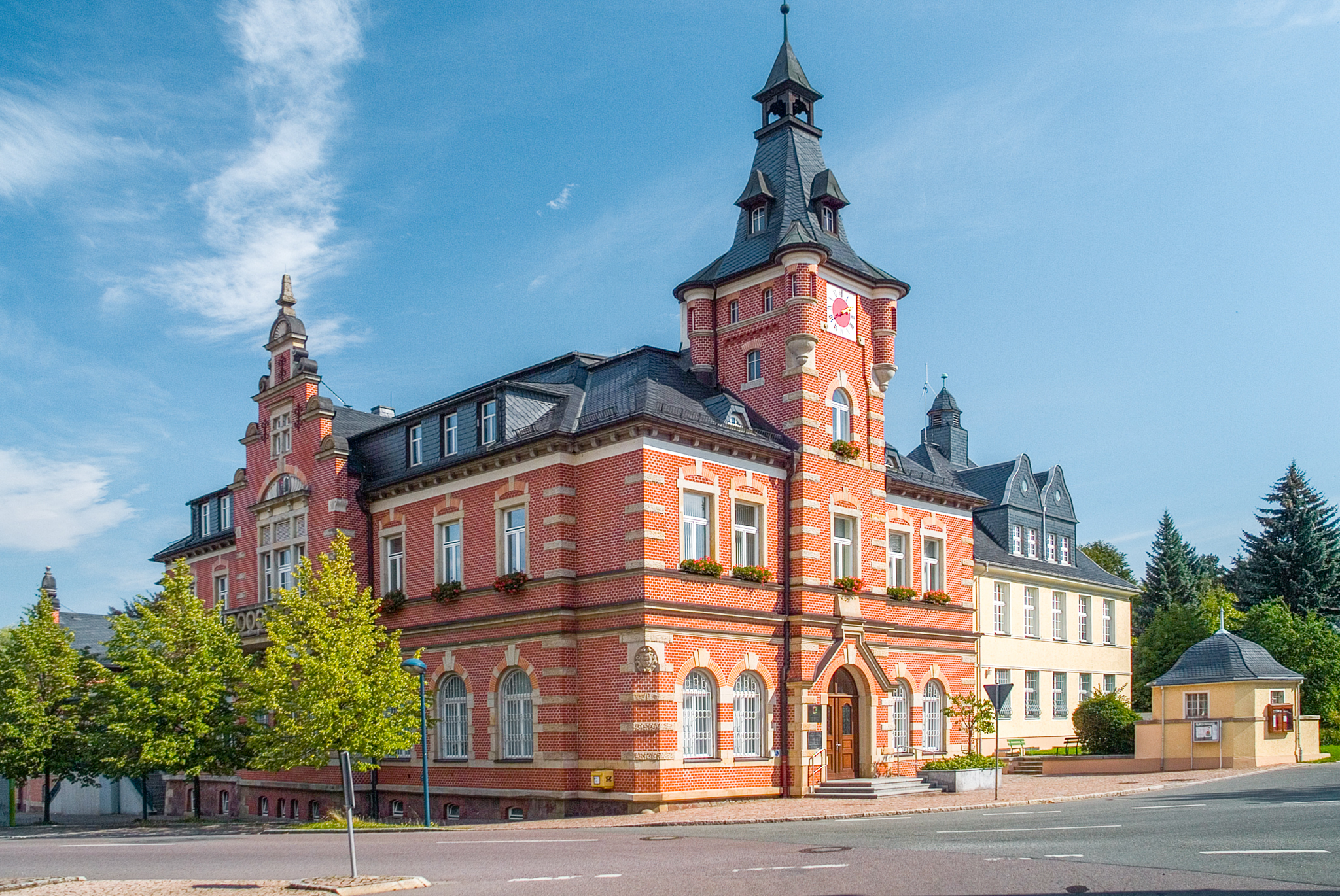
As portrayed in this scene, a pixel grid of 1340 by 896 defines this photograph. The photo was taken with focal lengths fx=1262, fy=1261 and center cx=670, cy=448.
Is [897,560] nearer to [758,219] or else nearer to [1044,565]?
[758,219]

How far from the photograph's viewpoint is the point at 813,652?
3033 cm

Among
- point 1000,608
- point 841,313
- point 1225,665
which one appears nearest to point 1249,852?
point 841,313

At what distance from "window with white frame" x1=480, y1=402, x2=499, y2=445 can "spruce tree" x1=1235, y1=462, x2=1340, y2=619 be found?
40.8m

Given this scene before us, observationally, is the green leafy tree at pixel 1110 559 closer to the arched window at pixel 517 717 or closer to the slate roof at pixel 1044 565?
the slate roof at pixel 1044 565

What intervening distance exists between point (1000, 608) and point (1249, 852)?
31.3 metres

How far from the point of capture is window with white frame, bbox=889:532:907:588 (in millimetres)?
34469

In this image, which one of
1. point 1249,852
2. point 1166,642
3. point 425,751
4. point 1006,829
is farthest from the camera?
point 1166,642

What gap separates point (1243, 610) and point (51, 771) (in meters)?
55.5

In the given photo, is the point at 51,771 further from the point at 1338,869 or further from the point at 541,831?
the point at 1338,869

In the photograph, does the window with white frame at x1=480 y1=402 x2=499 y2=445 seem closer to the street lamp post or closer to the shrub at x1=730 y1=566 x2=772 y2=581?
the street lamp post

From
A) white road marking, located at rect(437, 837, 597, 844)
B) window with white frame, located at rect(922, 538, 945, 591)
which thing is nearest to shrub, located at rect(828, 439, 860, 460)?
window with white frame, located at rect(922, 538, 945, 591)

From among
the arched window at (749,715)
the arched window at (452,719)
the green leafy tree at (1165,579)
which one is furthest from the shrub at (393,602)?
the green leafy tree at (1165,579)

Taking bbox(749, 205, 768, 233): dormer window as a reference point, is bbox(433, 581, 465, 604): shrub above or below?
below

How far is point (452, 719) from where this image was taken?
32094 millimetres
